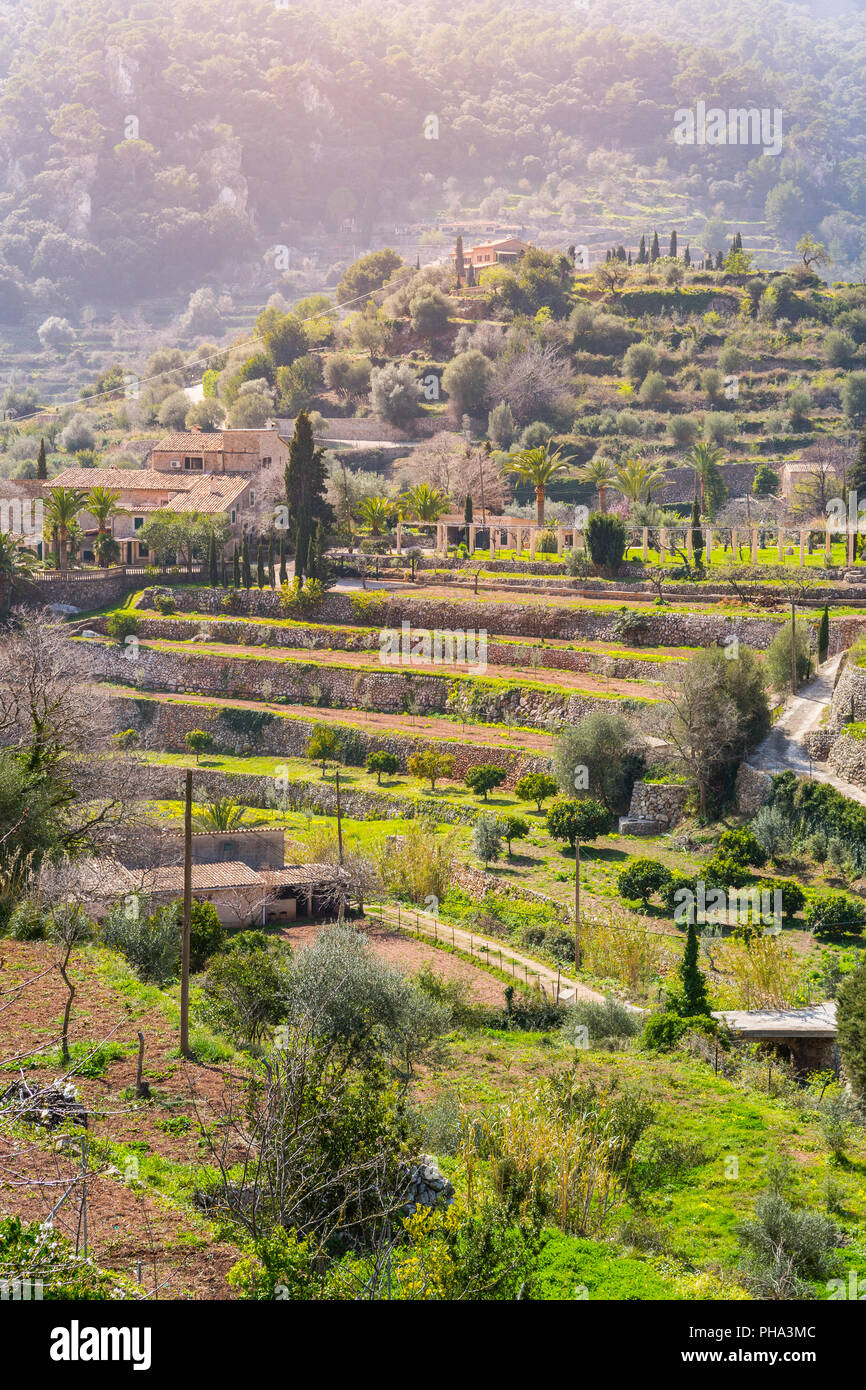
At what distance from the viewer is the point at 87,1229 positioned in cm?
1157

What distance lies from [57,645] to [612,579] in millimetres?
18189

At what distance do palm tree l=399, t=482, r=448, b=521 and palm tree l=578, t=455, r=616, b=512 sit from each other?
668 cm

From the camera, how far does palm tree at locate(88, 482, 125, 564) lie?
59.3 metres

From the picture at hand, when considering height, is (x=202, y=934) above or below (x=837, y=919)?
above

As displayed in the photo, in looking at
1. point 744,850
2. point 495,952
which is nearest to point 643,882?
point 744,850

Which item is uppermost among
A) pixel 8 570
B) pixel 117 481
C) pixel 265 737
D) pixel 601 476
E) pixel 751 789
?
pixel 601 476

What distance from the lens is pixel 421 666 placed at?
4816 centimetres

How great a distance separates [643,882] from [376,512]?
1311 inches

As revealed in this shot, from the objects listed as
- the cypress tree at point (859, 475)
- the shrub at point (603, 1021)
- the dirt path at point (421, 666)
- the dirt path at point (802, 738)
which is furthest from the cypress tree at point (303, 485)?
the shrub at point (603, 1021)

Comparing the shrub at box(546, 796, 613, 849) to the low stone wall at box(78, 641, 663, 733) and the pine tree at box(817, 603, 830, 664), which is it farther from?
the pine tree at box(817, 603, 830, 664)

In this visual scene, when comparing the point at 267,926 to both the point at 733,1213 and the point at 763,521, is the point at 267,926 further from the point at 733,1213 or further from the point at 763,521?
the point at 763,521

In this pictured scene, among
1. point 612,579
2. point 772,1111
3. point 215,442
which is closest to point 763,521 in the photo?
point 612,579

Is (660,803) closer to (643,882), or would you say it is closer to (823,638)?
(643,882)

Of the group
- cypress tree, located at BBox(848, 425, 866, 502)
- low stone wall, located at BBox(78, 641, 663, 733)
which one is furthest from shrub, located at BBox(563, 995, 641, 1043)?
cypress tree, located at BBox(848, 425, 866, 502)
